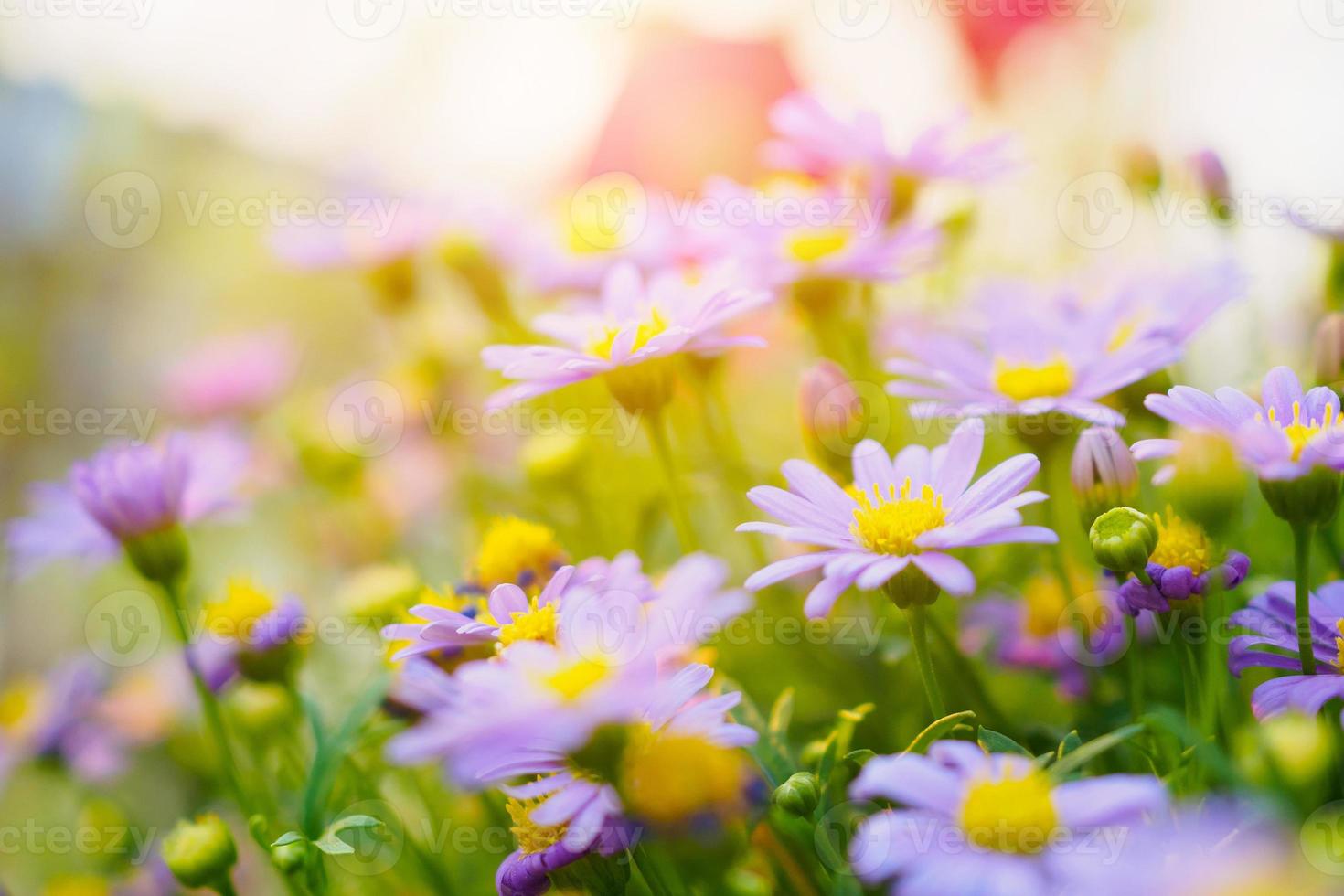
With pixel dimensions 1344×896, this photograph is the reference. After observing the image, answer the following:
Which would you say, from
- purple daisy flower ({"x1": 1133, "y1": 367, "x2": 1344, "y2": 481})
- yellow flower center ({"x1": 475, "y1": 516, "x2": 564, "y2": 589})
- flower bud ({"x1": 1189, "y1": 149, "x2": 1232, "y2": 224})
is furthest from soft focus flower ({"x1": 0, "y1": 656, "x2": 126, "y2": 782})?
flower bud ({"x1": 1189, "y1": 149, "x2": 1232, "y2": 224})

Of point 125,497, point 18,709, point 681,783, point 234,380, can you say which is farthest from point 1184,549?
point 234,380

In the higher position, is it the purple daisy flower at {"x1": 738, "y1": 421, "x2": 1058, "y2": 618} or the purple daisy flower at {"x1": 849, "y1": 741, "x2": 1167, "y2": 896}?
the purple daisy flower at {"x1": 738, "y1": 421, "x2": 1058, "y2": 618}

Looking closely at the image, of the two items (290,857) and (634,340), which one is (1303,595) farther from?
(290,857)

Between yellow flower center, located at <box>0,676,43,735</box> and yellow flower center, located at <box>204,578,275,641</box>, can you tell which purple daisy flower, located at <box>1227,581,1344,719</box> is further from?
yellow flower center, located at <box>0,676,43,735</box>

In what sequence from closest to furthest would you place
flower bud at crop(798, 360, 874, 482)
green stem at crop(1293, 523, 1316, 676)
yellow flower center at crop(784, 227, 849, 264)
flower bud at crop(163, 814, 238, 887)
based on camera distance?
Result: green stem at crop(1293, 523, 1316, 676) < flower bud at crop(163, 814, 238, 887) < flower bud at crop(798, 360, 874, 482) < yellow flower center at crop(784, 227, 849, 264)

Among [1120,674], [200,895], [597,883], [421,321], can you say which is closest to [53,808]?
[200,895]

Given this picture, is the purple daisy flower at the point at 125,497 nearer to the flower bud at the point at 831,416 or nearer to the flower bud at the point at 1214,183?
the flower bud at the point at 831,416

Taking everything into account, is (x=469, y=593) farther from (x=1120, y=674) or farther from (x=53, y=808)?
(x=53, y=808)
